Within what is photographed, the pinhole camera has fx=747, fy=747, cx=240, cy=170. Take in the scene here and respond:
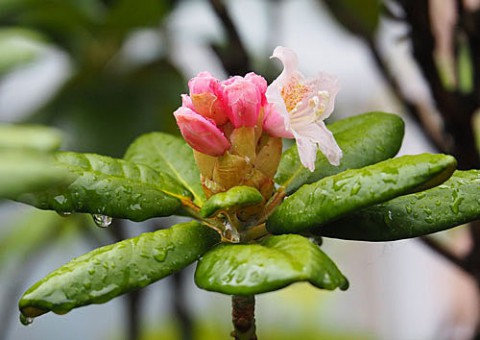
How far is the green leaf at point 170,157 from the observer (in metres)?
0.78

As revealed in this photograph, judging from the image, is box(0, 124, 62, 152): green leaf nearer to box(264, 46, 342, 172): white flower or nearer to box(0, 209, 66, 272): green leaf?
box(264, 46, 342, 172): white flower

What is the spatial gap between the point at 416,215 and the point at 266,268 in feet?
0.58

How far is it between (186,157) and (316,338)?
1839 mm

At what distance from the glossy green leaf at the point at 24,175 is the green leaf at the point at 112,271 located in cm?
7

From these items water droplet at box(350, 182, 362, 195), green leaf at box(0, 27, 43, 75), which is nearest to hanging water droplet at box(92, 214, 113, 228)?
water droplet at box(350, 182, 362, 195)

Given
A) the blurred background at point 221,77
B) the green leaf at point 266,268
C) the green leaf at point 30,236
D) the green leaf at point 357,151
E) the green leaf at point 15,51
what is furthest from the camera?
the green leaf at point 30,236

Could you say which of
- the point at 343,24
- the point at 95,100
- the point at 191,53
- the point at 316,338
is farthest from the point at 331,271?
the point at 316,338

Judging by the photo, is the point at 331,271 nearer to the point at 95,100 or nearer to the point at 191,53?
the point at 95,100

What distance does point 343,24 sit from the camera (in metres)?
1.49

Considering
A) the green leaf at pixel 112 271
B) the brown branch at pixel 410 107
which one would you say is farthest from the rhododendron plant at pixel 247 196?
the brown branch at pixel 410 107

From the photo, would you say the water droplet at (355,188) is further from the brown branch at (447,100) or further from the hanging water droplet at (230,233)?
the brown branch at (447,100)

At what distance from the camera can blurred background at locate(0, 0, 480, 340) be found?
1.11 meters

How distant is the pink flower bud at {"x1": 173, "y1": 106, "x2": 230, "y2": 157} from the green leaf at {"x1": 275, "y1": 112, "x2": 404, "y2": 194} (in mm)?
111

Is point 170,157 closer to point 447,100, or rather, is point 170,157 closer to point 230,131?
point 230,131
